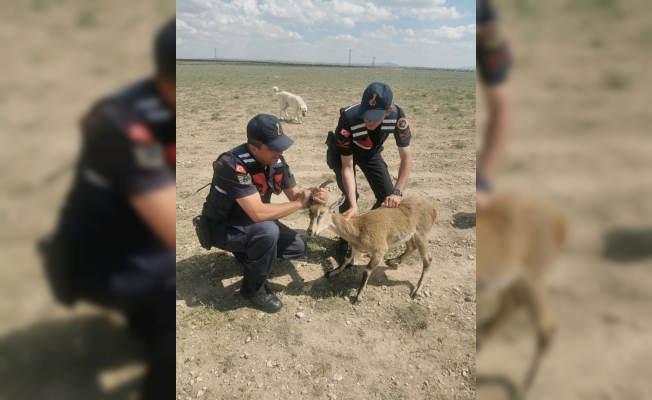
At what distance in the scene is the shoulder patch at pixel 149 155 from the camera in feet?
2.81

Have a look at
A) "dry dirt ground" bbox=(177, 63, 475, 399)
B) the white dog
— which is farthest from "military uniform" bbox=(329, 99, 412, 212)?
the white dog

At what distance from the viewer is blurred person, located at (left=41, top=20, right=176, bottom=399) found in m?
0.80

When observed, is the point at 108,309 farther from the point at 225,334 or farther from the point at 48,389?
the point at 225,334

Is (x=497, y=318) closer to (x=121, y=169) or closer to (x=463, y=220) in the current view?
(x=121, y=169)

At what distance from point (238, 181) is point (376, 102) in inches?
73.9

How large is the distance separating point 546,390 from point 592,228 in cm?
30

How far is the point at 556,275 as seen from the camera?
1.90 feet

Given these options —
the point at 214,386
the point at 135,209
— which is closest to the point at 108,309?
the point at 135,209

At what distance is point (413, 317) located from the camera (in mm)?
4113

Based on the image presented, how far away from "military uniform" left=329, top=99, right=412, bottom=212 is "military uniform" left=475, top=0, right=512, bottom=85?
4.12m

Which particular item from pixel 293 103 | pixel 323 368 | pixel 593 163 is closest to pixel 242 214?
pixel 323 368

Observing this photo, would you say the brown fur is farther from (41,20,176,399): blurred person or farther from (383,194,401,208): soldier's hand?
(41,20,176,399): blurred person

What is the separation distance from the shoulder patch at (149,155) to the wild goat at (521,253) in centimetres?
71

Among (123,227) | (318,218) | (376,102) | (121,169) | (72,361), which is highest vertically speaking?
(376,102)
